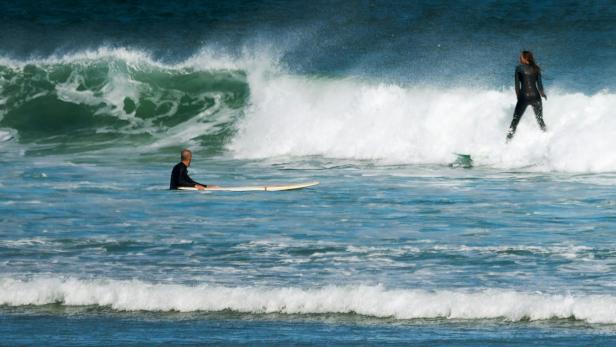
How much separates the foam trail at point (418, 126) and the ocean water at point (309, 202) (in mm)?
50

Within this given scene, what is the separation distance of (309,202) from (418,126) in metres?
7.92

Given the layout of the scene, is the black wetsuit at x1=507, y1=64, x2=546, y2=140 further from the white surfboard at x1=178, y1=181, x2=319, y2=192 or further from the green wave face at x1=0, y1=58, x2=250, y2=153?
the green wave face at x1=0, y1=58, x2=250, y2=153

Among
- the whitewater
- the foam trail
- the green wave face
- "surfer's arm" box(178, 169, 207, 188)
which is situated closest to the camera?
"surfer's arm" box(178, 169, 207, 188)

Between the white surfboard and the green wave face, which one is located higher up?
the green wave face

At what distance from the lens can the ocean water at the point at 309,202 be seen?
8734mm

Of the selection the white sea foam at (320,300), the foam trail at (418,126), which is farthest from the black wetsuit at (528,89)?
the white sea foam at (320,300)

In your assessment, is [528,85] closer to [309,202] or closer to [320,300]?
[309,202]

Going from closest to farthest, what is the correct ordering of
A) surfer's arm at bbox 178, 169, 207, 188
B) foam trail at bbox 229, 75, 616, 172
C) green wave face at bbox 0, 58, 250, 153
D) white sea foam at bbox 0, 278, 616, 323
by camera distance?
white sea foam at bbox 0, 278, 616, 323
surfer's arm at bbox 178, 169, 207, 188
foam trail at bbox 229, 75, 616, 172
green wave face at bbox 0, 58, 250, 153

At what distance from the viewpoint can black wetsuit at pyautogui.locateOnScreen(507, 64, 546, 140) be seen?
18219mm

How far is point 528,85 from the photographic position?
18359 millimetres

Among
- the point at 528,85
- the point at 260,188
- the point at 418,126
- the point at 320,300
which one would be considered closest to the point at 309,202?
the point at 260,188

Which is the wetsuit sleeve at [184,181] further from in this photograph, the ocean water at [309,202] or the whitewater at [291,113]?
the whitewater at [291,113]

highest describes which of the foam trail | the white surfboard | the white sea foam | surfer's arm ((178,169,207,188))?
the foam trail

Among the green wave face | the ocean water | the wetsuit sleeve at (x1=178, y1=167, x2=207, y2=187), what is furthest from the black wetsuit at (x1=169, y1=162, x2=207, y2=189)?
the green wave face
